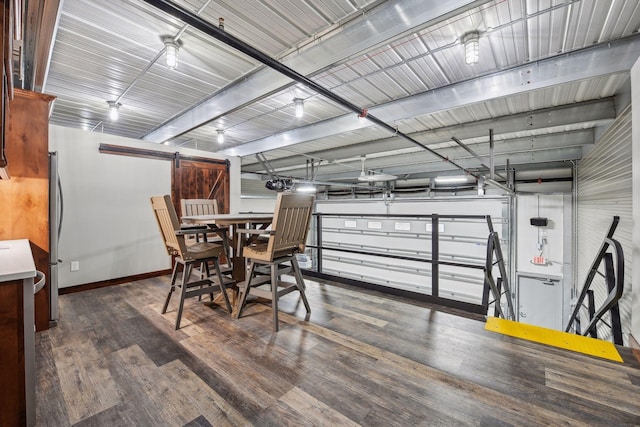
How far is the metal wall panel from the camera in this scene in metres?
2.61

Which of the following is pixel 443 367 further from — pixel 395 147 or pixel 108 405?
pixel 395 147

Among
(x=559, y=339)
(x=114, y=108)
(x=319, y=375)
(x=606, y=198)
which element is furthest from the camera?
(x=114, y=108)

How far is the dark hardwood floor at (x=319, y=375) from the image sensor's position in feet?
4.57

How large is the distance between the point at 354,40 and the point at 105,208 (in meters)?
3.85

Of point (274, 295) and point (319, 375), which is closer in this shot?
point (319, 375)

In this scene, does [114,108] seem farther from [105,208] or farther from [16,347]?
[16,347]

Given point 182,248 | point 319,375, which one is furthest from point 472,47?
point 182,248

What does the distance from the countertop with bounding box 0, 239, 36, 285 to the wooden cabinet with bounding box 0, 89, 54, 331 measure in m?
0.30

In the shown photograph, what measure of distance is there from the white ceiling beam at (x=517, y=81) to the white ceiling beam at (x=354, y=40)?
1.31 metres

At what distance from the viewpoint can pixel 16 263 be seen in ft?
4.36

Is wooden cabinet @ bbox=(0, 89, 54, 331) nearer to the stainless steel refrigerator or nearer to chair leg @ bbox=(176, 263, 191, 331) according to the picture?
the stainless steel refrigerator

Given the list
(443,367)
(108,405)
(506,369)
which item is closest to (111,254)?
(108,405)

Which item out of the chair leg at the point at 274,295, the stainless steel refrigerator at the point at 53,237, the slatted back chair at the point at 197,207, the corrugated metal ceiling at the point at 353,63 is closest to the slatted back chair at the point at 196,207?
the slatted back chair at the point at 197,207

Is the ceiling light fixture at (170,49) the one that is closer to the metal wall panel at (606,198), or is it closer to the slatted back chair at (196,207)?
the slatted back chair at (196,207)
